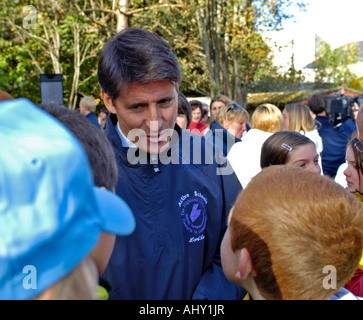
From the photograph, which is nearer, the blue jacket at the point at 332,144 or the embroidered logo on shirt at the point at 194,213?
the embroidered logo on shirt at the point at 194,213

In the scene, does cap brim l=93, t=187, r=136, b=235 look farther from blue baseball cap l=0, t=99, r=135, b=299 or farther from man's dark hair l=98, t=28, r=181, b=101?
man's dark hair l=98, t=28, r=181, b=101

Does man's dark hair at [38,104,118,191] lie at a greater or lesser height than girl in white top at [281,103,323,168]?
greater

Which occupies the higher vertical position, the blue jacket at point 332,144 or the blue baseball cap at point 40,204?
the blue baseball cap at point 40,204

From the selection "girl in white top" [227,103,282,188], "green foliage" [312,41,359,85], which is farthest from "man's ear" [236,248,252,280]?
"green foliage" [312,41,359,85]

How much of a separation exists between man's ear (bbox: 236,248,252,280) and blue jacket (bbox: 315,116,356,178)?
529 centimetres

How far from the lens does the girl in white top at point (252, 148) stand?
372 cm

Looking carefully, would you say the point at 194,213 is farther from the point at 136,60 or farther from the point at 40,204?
the point at 40,204

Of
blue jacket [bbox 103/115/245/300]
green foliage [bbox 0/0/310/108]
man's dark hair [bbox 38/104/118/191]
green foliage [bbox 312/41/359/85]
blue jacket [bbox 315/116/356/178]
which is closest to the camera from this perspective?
man's dark hair [bbox 38/104/118/191]

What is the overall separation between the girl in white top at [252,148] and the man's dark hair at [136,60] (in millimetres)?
2008

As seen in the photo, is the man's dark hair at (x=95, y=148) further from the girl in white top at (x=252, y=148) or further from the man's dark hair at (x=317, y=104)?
the man's dark hair at (x=317, y=104)

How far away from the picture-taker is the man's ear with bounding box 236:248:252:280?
1281 mm

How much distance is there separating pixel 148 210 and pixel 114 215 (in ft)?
2.52

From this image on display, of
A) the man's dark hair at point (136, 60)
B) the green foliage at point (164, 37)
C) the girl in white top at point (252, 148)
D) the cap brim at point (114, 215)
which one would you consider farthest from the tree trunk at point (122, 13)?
the cap brim at point (114, 215)

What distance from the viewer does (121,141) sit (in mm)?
1682
